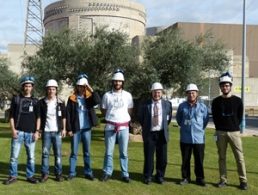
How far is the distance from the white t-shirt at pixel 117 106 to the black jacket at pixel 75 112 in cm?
26

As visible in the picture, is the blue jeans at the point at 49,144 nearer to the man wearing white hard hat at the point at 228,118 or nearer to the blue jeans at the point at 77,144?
the blue jeans at the point at 77,144

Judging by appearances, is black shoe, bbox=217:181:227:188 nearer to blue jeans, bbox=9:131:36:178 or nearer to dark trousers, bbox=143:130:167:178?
dark trousers, bbox=143:130:167:178

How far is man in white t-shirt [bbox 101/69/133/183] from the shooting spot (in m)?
9.19

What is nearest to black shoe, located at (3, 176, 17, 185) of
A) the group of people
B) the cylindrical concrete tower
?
the group of people

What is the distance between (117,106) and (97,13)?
103947mm

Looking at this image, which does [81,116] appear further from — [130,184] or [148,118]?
[130,184]

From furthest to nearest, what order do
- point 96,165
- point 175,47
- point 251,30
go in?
point 251,30
point 175,47
point 96,165

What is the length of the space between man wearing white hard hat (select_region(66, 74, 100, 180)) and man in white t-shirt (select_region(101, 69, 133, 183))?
0.90ft

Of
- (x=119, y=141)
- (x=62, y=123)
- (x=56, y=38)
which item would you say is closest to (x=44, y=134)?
(x=62, y=123)

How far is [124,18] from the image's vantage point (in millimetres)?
113500

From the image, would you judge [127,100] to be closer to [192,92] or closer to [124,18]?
[192,92]

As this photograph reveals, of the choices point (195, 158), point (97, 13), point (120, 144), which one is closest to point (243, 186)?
point (195, 158)

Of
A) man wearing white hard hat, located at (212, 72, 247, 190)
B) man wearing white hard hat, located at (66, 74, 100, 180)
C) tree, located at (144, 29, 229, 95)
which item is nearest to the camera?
man wearing white hard hat, located at (212, 72, 247, 190)

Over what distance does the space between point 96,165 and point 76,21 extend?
101 metres
